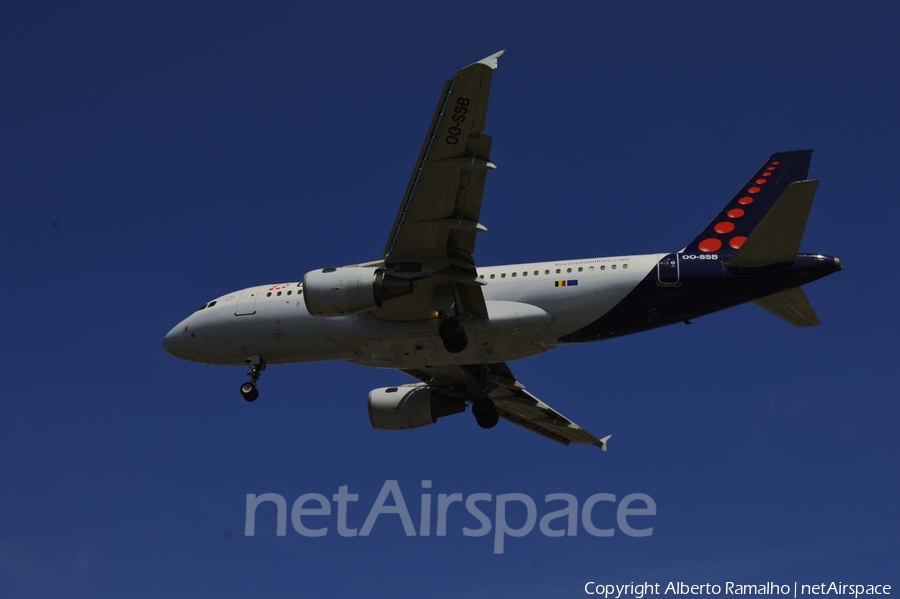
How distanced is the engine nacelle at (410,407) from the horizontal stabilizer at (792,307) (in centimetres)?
1031

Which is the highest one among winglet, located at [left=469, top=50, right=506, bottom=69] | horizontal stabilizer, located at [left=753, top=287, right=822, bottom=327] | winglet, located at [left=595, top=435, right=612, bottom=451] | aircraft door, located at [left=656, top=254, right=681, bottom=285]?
winglet, located at [left=469, top=50, right=506, bottom=69]

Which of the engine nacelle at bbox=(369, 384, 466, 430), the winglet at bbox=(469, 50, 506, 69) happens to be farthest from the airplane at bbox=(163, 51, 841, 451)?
the engine nacelle at bbox=(369, 384, 466, 430)

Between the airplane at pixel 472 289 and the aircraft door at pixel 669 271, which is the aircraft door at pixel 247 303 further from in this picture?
the aircraft door at pixel 669 271

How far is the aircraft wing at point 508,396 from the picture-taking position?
116 ft

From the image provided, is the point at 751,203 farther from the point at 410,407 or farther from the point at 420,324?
the point at 410,407

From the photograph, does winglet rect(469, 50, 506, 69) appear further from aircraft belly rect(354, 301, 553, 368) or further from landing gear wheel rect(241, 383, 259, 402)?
landing gear wheel rect(241, 383, 259, 402)

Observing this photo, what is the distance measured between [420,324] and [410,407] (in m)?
5.57

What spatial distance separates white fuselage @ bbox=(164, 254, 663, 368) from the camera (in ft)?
100

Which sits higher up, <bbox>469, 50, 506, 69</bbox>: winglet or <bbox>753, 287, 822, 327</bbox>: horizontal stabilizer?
<bbox>469, 50, 506, 69</bbox>: winglet

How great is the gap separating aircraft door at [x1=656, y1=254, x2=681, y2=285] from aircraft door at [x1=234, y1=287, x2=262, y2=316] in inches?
445

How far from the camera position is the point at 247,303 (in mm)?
33406


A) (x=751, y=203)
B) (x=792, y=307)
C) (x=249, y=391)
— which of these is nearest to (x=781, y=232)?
(x=792, y=307)

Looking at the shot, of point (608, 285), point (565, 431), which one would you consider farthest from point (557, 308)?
point (565, 431)

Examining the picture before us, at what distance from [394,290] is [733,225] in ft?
30.2
